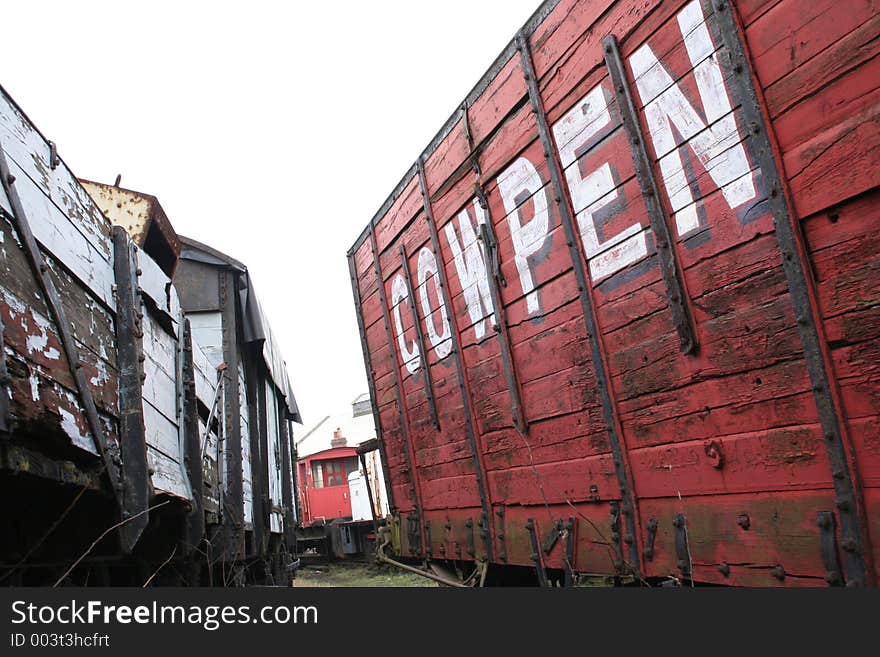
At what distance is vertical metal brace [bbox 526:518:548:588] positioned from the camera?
3283 mm

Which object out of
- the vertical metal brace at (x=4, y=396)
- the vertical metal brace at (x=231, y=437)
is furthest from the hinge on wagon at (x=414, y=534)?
the vertical metal brace at (x=4, y=396)

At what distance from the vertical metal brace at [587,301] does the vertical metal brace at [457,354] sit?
49.3 inches

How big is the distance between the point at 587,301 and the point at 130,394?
2111 mm

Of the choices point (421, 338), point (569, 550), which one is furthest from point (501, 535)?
point (421, 338)

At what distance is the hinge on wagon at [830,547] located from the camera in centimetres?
190

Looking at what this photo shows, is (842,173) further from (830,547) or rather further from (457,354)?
(457,354)

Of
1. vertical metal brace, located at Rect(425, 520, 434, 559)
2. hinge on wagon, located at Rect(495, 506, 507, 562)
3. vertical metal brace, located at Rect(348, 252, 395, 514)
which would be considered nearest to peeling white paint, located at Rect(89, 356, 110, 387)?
hinge on wagon, located at Rect(495, 506, 507, 562)

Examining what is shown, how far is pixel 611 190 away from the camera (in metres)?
2.81

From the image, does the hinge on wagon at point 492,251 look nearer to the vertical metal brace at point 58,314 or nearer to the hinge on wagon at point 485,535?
the hinge on wagon at point 485,535

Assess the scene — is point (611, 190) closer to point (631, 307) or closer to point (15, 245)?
point (631, 307)

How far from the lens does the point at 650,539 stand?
104 inches

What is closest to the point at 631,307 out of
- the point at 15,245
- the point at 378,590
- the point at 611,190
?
the point at 611,190

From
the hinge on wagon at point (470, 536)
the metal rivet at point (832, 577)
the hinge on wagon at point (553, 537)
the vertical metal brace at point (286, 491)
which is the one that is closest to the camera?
the metal rivet at point (832, 577)

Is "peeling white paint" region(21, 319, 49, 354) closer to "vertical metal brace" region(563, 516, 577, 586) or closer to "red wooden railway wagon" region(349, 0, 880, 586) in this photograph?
"red wooden railway wagon" region(349, 0, 880, 586)
